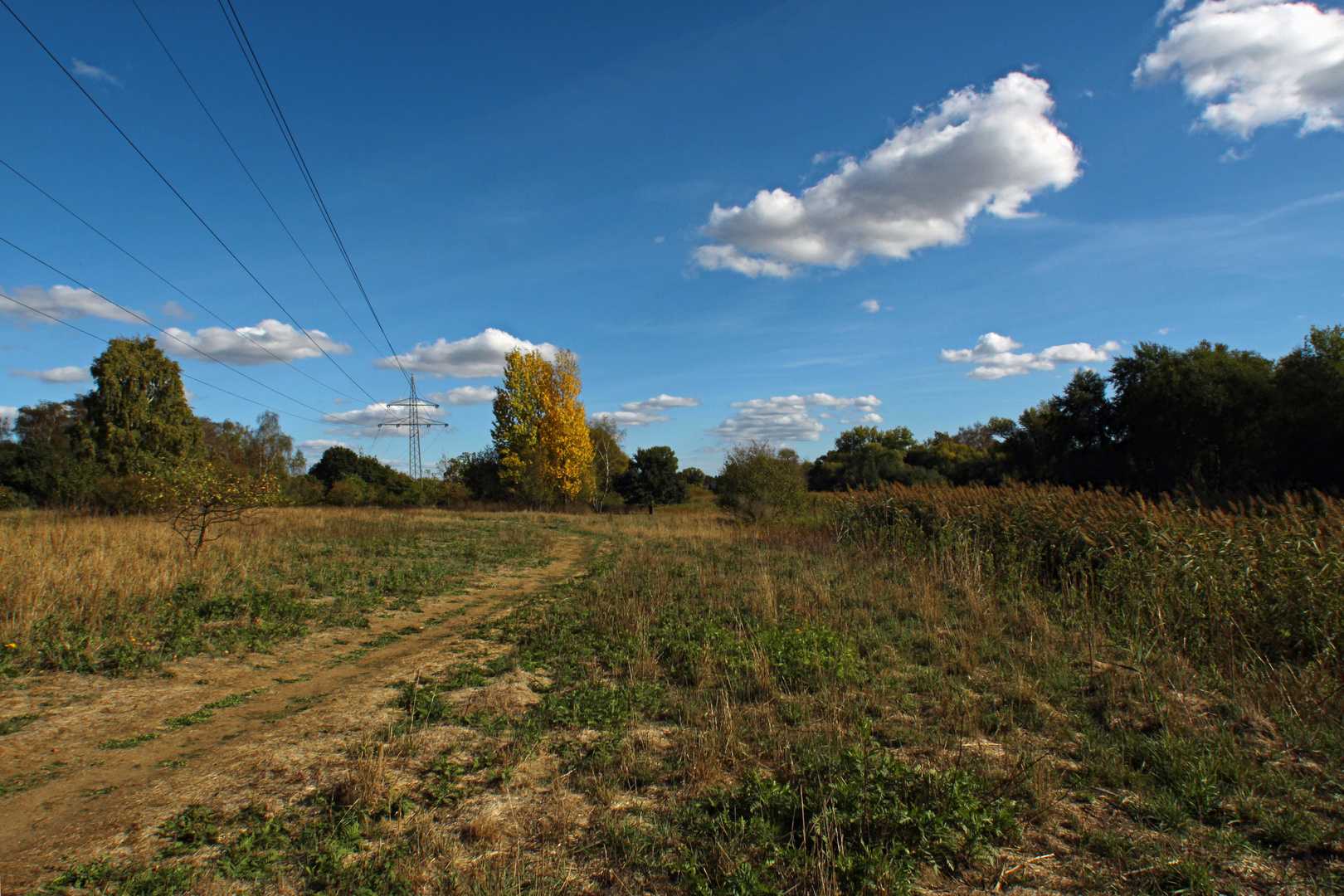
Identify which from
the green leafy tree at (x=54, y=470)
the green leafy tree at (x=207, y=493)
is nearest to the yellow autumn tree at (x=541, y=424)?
the green leafy tree at (x=54, y=470)

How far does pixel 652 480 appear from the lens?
53.0 meters

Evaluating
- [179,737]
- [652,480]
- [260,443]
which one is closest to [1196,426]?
[179,737]

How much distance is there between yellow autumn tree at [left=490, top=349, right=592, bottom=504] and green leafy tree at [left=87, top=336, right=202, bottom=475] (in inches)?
583

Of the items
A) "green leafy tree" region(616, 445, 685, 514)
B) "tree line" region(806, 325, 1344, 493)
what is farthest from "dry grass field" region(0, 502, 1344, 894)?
"green leafy tree" region(616, 445, 685, 514)

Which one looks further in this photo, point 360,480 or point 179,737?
point 360,480

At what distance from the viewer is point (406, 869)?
9.57 feet

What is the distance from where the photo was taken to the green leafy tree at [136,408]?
1083 inches

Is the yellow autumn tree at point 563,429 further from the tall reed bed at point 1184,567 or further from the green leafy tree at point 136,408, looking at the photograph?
the tall reed bed at point 1184,567

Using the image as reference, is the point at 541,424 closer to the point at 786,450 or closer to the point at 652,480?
the point at 786,450

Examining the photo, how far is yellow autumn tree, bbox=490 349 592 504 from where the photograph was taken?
34.6 m

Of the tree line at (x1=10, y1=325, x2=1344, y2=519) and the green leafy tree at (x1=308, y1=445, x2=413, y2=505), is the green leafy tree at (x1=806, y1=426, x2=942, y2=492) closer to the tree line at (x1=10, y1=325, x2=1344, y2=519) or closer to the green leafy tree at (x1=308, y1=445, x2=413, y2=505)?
the tree line at (x1=10, y1=325, x2=1344, y2=519)

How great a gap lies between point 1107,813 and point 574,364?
110 ft

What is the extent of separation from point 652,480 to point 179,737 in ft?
159

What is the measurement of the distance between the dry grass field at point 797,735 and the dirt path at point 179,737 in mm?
51
